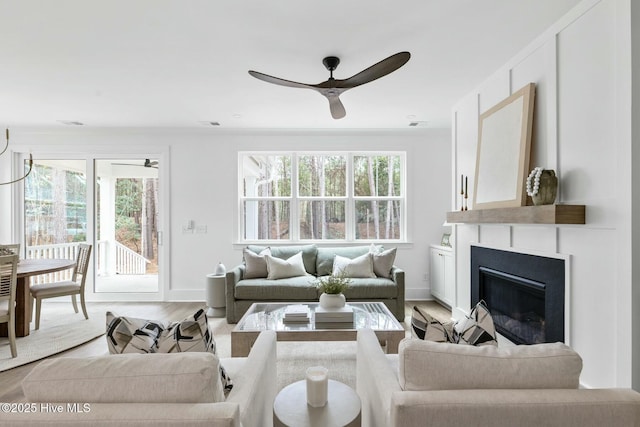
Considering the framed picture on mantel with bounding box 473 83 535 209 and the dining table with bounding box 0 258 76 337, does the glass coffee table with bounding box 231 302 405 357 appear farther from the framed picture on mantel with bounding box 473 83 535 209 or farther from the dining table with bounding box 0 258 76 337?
the dining table with bounding box 0 258 76 337

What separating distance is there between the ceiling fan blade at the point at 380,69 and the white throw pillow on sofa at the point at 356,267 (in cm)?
236

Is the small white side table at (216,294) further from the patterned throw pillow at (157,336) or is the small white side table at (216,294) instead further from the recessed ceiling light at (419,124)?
the recessed ceiling light at (419,124)

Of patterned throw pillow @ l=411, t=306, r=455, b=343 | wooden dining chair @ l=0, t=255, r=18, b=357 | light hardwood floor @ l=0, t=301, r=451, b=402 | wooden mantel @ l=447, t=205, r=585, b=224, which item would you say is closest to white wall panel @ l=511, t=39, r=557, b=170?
wooden mantel @ l=447, t=205, r=585, b=224

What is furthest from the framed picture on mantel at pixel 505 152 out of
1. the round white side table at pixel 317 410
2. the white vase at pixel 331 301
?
the round white side table at pixel 317 410

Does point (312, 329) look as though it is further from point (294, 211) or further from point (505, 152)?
point (294, 211)

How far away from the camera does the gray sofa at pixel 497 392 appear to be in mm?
1043

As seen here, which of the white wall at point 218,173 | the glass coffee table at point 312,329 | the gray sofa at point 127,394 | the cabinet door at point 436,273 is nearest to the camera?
the gray sofa at point 127,394

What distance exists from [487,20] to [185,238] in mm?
4530

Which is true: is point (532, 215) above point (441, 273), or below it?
above

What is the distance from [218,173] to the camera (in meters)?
5.21

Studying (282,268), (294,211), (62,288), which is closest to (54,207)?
(62,288)

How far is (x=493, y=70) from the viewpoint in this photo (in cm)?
313

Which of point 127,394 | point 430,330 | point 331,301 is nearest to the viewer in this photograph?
point 127,394

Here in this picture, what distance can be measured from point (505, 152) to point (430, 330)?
6.66 ft
